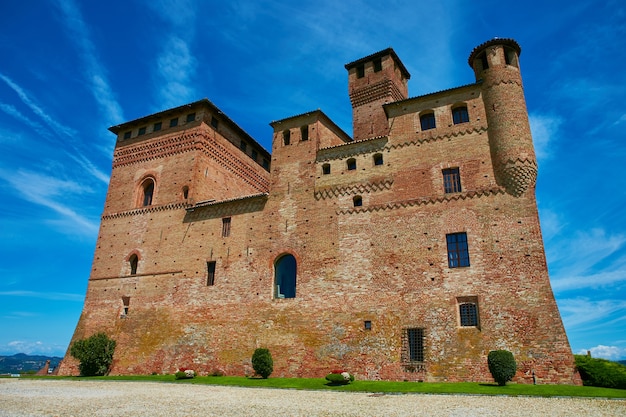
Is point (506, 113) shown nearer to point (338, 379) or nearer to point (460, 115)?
point (460, 115)

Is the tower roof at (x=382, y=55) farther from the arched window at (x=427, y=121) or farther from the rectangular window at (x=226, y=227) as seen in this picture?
the rectangular window at (x=226, y=227)

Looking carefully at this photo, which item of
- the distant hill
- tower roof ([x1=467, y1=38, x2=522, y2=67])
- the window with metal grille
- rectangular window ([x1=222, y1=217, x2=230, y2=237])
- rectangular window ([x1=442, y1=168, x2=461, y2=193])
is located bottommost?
the distant hill

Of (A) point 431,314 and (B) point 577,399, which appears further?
(A) point 431,314

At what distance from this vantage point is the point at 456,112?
74.1 ft

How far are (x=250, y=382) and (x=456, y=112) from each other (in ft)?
57.2

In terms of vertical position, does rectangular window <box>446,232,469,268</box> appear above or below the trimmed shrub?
above

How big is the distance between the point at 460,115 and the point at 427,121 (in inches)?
68.7

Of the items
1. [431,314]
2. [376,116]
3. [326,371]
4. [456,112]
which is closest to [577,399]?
[431,314]

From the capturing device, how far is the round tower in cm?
1967

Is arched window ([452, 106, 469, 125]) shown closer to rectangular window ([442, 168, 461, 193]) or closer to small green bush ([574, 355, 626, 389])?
rectangular window ([442, 168, 461, 193])

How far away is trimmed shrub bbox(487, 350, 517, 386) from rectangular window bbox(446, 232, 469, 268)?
424 cm

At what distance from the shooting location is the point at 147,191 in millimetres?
31719

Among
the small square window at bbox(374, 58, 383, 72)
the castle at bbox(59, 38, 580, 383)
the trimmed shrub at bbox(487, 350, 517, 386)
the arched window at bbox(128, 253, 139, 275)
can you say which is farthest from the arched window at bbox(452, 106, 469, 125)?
the arched window at bbox(128, 253, 139, 275)

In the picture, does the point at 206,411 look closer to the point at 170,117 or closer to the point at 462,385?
the point at 462,385
